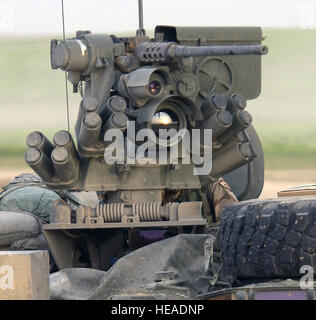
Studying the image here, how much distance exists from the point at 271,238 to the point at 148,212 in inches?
142

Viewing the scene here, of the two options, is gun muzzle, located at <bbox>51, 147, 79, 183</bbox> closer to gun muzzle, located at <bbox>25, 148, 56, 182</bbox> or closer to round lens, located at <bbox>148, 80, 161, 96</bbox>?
gun muzzle, located at <bbox>25, 148, 56, 182</bbox>

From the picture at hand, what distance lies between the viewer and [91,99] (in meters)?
12.3

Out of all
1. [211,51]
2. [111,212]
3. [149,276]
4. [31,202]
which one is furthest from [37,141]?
[149,276]

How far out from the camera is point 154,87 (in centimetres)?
1266

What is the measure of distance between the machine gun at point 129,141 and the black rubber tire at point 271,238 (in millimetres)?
2882

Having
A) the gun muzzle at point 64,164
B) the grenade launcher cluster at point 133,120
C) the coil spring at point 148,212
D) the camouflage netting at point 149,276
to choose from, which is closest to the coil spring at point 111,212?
the grenade launcher cluster at point 133,120

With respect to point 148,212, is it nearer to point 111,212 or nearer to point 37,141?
point 111,212

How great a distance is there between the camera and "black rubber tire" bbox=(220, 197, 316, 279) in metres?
8.66

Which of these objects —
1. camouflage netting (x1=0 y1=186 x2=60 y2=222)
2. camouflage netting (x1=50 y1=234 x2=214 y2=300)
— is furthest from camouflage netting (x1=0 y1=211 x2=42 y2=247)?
camouflage netting (x1=50 y1=234 x2=214 y2=300)

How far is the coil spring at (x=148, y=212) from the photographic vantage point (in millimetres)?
12367

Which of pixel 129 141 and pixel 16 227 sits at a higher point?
pixel 129 141

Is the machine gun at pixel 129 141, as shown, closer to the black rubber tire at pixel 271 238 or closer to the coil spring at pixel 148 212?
the coil spring at pixel 148 212

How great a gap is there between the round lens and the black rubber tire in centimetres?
328
